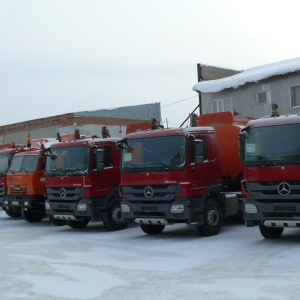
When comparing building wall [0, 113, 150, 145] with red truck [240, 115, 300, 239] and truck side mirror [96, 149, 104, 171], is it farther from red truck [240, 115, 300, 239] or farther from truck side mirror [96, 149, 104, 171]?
red truck [240, 115, 300, 239]

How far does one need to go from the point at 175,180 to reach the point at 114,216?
11.0 feet

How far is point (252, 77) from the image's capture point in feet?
84.8

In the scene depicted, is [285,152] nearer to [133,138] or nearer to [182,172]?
[182,172]

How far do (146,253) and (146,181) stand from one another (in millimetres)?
2088

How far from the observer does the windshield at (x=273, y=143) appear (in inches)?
438

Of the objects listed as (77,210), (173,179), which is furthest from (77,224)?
(173,179)

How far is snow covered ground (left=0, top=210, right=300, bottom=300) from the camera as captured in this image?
755cm

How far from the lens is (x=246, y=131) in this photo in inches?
465

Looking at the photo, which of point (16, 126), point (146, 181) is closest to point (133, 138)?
point (146, 181)

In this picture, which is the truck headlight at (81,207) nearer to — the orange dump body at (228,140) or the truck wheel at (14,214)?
the orange dump body at (228,140)

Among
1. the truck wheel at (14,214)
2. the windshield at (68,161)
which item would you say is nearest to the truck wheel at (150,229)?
the windshield at (68,161)

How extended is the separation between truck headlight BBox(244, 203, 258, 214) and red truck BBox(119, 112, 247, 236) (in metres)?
1.40

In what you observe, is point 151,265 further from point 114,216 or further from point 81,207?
point 114,216

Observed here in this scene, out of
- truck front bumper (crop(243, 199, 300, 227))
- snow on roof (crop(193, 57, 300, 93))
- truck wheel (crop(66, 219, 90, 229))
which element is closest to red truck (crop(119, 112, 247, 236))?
truck front bumper (crop(243, 199, 300, 227))
